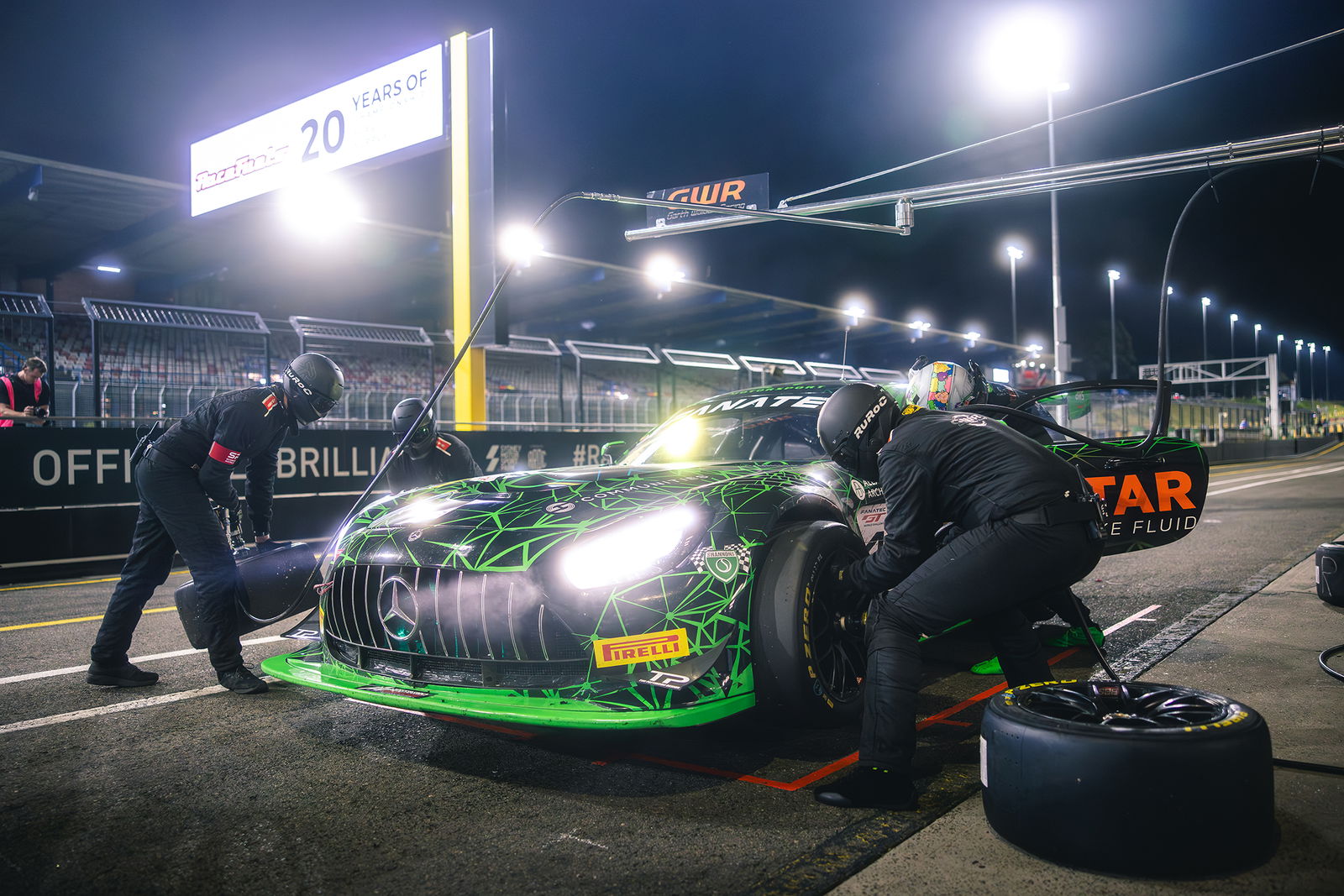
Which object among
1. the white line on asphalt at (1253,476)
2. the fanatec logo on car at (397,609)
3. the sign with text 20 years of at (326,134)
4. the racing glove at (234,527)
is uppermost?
the sign with text 20 years of at (326,134)

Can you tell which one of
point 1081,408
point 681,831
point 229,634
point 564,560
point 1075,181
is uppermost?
point 1075,181

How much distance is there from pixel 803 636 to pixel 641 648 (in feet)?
1.89

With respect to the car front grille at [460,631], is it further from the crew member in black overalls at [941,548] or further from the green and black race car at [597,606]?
the crew member in black overalls at [941,548]

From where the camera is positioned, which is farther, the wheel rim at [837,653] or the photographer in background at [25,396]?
the photographer in background at [25,396]

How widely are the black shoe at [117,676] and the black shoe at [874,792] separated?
352 cm

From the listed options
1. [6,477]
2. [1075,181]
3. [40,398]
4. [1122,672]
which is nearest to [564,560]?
[1122,672]

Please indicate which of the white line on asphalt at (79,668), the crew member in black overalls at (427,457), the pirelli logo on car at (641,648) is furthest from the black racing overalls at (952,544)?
the white line on asphalt at (79,668)

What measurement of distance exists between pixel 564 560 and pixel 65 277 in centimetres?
2632

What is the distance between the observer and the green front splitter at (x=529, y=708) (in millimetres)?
2910

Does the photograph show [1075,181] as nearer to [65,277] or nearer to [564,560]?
[564,560]

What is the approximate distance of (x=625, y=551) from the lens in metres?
3.20

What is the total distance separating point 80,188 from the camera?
16438mm

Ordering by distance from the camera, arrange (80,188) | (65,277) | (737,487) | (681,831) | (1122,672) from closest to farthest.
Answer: (681,831) → (737,487) → (1122,672) → (80,188) → (65,277)

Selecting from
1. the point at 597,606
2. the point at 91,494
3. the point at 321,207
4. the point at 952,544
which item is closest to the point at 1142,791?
the point at 952,544
